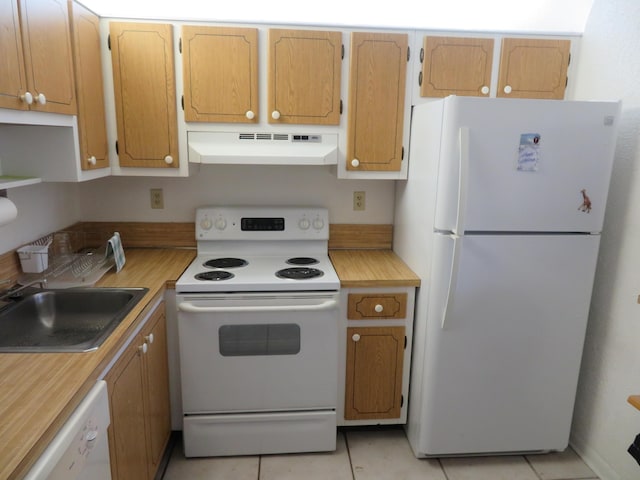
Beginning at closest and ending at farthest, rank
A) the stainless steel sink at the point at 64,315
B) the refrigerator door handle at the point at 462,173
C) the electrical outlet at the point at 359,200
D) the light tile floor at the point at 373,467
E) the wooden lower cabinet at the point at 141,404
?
the wooden lower cabinet at the point at 141,404 < the stainless steel sink at the point at 64,315 < the refrigerator door handle at the point at 462,173 < the light tile floor at the point at 373,467 < the electrical outlet at the point at 359,200

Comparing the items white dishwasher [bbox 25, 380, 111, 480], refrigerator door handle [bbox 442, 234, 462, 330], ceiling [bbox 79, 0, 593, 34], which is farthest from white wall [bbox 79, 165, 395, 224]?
white dishwasher [bbox 25, 380, 111, 480]

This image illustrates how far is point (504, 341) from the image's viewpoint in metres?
2.00

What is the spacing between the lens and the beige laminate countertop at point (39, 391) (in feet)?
3.07

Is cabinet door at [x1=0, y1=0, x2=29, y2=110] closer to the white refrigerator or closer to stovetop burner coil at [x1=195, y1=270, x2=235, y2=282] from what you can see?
stovetop burner coil at [x1=195, y1=270, x2=235, y2=282]

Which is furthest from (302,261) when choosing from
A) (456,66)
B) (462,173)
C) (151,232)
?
(456,66)

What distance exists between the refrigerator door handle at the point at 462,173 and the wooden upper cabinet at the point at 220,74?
0.98 meters

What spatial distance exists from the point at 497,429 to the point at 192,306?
151cm

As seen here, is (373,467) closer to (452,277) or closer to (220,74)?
(452,277)

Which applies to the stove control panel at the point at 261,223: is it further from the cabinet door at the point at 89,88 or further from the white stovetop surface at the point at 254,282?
the cabinet door at the point at 89,88

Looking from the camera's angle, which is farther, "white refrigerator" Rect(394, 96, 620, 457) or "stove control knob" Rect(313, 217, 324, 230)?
"stove control knob" Rect(313, 217, 324, 230)

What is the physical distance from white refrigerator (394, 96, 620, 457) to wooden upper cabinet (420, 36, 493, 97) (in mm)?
187

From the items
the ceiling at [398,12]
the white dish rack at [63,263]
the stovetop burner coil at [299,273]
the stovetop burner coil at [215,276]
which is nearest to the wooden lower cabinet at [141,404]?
the stovetop burner coil at [215,276]

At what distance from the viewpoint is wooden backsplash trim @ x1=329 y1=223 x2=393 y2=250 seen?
265 cm

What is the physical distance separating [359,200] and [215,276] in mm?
975
